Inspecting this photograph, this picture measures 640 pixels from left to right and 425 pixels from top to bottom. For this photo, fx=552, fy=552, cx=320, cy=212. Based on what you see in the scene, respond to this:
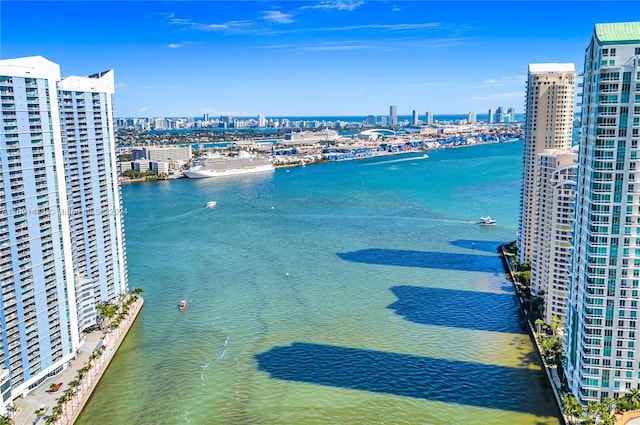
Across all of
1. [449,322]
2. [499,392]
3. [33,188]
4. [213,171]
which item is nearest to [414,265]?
[449,322]

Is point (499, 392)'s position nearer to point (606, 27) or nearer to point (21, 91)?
point (606, 27)

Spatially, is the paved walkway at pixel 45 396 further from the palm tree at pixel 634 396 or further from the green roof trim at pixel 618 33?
the green roof trim at pixel 618 33

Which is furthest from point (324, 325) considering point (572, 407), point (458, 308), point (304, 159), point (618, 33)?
point (304, 159)

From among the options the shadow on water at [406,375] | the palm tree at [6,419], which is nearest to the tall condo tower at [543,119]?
the shadow on water at [406,375]

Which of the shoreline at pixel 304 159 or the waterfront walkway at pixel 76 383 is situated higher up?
the shoreline at pixel 304 159

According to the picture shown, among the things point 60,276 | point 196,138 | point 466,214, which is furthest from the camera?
point 196,138

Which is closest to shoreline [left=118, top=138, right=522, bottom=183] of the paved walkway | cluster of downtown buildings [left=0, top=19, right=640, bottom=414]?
cluster of downtown buildings [left=0, top=19, right=640, bottom=414]

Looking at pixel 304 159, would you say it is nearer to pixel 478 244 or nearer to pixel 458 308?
pixel 478 244
